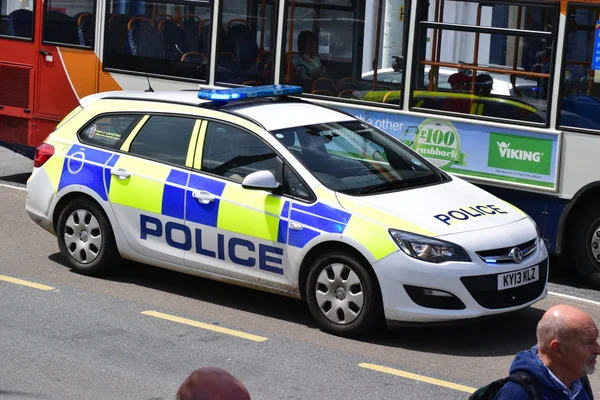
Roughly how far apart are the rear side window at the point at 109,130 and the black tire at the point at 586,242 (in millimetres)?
3736

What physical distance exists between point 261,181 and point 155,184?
1.06m

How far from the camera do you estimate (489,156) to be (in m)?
9.84

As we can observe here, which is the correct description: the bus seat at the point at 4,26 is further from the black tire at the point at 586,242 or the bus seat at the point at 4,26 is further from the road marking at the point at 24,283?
the black tire at the point at 586,242

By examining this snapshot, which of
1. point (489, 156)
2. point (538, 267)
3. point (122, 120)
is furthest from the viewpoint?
point (489, 156)

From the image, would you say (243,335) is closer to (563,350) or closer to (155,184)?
(155,184)

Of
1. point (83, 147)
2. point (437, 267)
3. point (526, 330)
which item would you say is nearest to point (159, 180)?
point (83, 147)

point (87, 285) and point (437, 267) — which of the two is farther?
point (87, 285)

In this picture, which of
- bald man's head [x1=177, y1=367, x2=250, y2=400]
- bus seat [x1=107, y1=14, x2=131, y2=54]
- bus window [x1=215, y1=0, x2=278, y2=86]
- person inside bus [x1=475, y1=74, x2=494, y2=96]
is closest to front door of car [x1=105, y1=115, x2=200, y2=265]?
bus window [x1=215, y1=0, x2=278, y2=86]

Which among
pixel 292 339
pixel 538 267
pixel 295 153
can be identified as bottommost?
pixel 292 339

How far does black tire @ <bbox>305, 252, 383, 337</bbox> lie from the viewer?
7426 mm

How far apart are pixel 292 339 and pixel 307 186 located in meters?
1.04

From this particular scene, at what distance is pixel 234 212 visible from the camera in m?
8.00

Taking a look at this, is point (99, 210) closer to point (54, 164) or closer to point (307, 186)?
point (54, 164)

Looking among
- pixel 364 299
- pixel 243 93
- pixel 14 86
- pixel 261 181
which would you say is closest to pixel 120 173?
pixel 243 93
